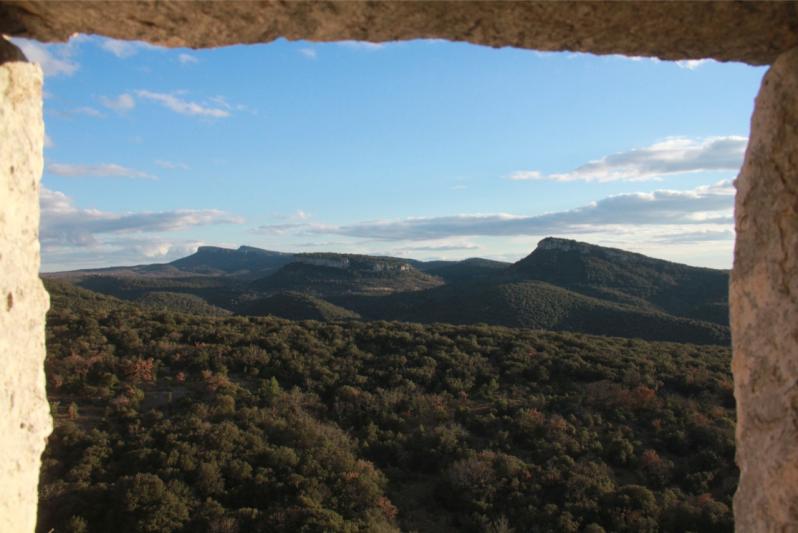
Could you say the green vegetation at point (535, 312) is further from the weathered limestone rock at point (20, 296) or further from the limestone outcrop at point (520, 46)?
the weathered limestone rock at point (20, 296)

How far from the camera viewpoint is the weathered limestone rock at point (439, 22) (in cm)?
190

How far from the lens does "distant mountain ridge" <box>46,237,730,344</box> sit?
102 ft

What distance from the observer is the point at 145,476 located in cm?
837

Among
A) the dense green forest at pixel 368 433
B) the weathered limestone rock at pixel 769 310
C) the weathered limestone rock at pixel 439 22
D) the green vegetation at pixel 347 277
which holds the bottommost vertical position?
the dense green forest at pixel 368 433

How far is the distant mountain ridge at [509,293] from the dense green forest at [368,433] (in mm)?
13592

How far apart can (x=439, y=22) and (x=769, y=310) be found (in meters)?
1.56

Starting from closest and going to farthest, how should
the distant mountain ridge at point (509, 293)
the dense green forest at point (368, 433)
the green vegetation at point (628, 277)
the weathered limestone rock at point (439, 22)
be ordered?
1. the weathered limestone rock at point (439, 22)
2. the dense green forest at point (368, 433)
3. the distant mountain ridge at point (509, 293)
4. the green vegetation at point (628, 277)

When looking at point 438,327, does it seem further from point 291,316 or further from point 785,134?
point 785,134

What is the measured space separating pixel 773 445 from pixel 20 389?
104 inches

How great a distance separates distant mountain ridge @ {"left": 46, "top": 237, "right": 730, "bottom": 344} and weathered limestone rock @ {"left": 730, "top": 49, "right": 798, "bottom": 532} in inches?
1048

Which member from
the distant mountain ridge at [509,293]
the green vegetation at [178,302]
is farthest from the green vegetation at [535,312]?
the green vegetation at [178,302]

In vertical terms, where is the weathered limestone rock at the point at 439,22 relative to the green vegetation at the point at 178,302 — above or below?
above

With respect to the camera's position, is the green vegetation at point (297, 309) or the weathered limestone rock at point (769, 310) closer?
the weathered limestone rock at point (769, 310)

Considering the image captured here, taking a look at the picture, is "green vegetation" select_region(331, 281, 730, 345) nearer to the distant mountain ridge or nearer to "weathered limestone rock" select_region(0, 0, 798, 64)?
the distant mountain ridge
